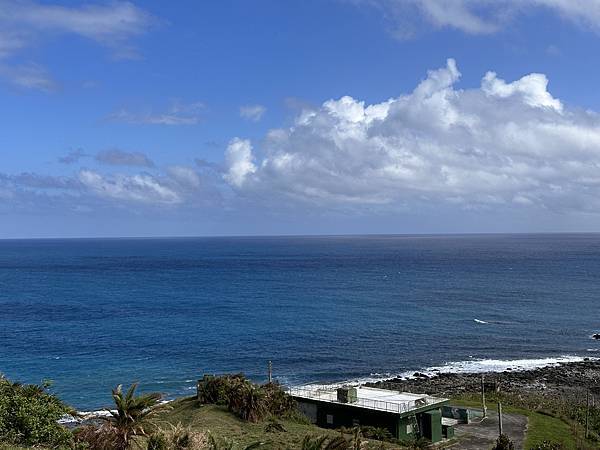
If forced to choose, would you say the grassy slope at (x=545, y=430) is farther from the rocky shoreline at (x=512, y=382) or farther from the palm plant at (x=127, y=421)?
the palm plant at (x=127, y=421)

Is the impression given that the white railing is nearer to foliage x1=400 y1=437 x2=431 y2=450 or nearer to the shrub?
foliage x1=400 y1=437 x2=431 y2=450

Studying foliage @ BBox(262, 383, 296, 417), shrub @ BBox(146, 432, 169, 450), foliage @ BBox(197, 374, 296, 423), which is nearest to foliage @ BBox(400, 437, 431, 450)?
foliage @ BBox(262, 383, 296, 417)

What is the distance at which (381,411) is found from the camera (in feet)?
136

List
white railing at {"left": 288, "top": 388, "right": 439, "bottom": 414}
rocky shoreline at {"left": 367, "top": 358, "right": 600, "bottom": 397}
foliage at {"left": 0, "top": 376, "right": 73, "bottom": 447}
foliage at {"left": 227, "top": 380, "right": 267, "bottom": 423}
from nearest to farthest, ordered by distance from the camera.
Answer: foliage at {"left": 0, "top": 376, "right": 73, "bottom": 447} → white railing at {"left": 288, "top": 388, "right": 439, "bottom": 414} → foliage at {"left": 227, "top": 380, "right": 267, "bottom": 423} → rocky shoreline at {"left": 367, "top": 358, "right": 600, "bottom": 397}

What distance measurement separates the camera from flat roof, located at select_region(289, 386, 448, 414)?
1640 inches

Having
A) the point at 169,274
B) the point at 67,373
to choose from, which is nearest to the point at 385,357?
the point at 67,373

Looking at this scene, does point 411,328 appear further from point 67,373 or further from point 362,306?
point 67,373

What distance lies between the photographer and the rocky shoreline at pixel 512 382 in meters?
64.2

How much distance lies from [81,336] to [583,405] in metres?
67.9

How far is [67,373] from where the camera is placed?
69250 mm

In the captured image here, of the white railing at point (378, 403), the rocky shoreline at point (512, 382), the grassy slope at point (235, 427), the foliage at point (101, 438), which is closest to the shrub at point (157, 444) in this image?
the foliage at point (101, 438)

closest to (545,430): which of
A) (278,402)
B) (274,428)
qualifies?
(278,402)

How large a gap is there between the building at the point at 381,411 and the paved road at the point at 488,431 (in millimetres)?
1559

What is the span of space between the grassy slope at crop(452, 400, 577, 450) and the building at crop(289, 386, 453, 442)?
20.6ft
